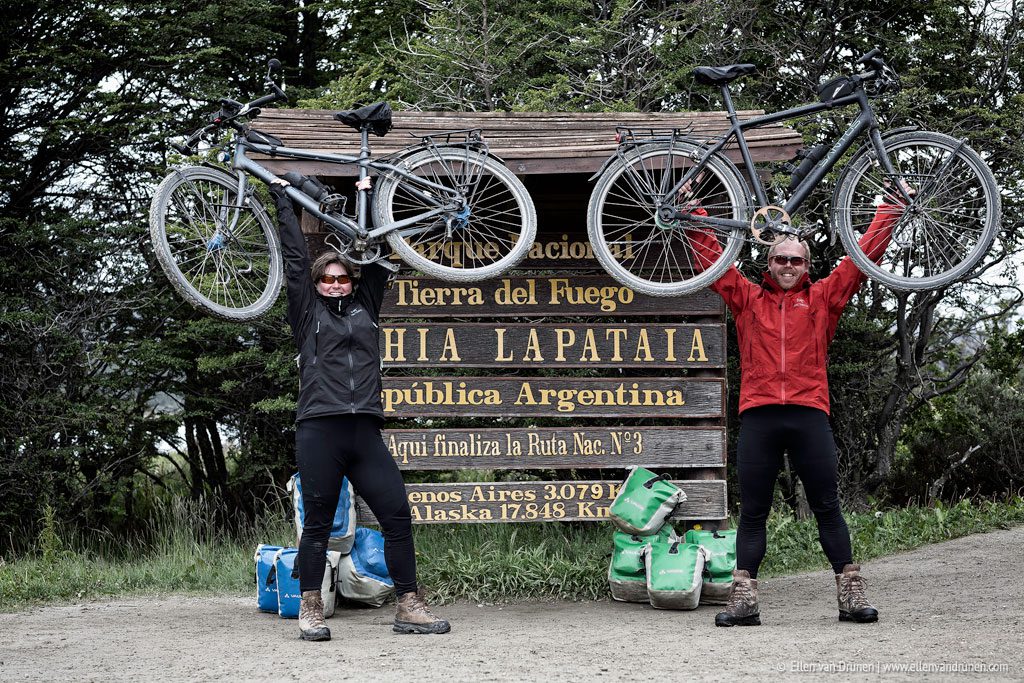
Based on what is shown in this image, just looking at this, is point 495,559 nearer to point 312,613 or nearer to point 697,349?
point 312,613

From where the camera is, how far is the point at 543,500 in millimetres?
7332

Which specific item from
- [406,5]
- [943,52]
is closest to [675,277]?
[943,52]

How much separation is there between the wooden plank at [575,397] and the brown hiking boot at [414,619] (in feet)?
5.65

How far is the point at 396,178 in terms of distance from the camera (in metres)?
6.46

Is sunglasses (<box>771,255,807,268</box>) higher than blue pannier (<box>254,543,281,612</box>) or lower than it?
higher

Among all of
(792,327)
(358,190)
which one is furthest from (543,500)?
(358,190)

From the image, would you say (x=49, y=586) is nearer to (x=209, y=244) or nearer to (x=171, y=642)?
(x=171, y=642)

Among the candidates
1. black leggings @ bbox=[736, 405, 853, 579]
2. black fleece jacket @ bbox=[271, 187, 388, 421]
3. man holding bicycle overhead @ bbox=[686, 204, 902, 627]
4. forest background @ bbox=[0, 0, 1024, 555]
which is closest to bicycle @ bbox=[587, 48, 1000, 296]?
man holding bicycle overhead @ bbox=[686, 204, 902, 627]

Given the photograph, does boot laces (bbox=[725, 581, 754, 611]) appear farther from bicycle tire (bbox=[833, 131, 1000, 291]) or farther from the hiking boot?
the hiking boot

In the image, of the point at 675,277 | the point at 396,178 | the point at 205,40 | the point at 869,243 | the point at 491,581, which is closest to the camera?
the point at 869,243

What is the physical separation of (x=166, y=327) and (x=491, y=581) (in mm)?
7644

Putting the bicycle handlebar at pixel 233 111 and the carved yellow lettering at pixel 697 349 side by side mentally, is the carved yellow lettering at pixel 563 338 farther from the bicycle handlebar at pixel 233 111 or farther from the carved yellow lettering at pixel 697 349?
the bicycle handlebar at pixel 233 111

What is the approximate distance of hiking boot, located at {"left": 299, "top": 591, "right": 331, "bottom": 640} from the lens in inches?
224

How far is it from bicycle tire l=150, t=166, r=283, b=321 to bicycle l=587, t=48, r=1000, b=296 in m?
1.92
